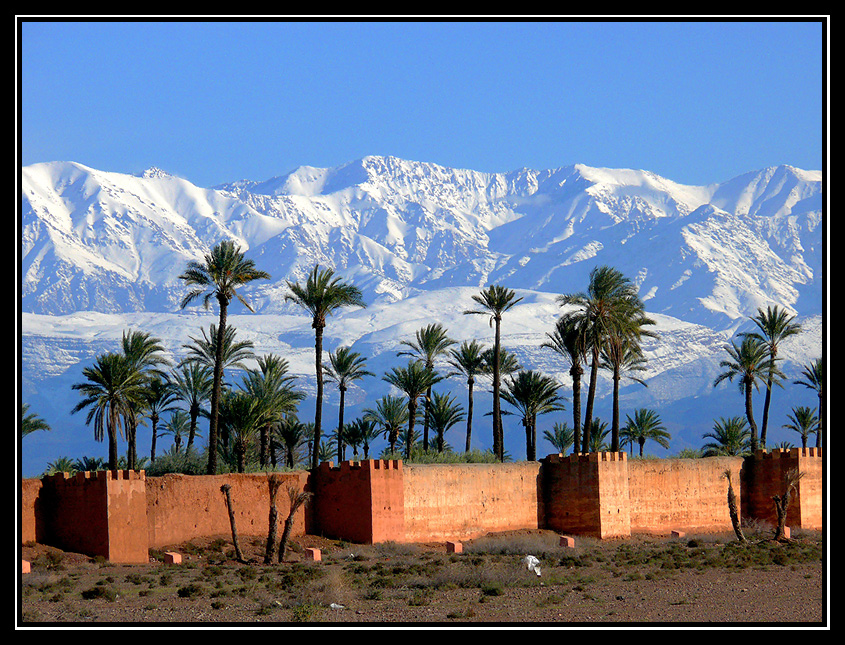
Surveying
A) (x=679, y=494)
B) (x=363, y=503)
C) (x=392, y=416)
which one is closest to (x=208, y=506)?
(x=363, y=503)

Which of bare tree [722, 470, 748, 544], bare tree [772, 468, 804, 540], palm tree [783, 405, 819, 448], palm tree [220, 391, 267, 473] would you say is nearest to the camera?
bare tree [722, 470, 748, 544]

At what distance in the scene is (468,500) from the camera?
38.9m

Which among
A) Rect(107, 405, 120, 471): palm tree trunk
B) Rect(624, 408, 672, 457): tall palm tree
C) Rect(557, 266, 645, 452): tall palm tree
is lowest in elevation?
Rect(624, 408, 672, 457): tall palm tree

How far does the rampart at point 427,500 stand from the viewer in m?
31.5

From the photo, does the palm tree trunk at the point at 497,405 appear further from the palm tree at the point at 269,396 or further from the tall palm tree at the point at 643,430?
the tall palm tree at the point at 643,430

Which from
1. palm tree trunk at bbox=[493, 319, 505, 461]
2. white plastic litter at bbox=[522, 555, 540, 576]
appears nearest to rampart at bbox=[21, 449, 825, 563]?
white plastic litter at bbox=[522, 555, 540, 576]

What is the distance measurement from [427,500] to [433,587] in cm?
1161

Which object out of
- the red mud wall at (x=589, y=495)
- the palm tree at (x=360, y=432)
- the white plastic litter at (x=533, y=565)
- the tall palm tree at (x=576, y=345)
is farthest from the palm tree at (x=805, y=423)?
the white plastic litter at (x=533, y=565)

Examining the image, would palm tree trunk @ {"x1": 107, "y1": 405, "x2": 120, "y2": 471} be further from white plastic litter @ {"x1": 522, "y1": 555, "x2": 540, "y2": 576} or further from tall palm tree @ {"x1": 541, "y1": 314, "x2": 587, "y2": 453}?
white plastic litter @ {"x1": 522, "y1": 555, "x2": 540, "y2": 576}

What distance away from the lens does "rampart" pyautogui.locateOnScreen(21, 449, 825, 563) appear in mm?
31531

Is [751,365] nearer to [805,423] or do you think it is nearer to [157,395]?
[805,423]

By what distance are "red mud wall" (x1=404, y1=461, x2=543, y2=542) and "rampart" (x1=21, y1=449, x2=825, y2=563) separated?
0.03m
